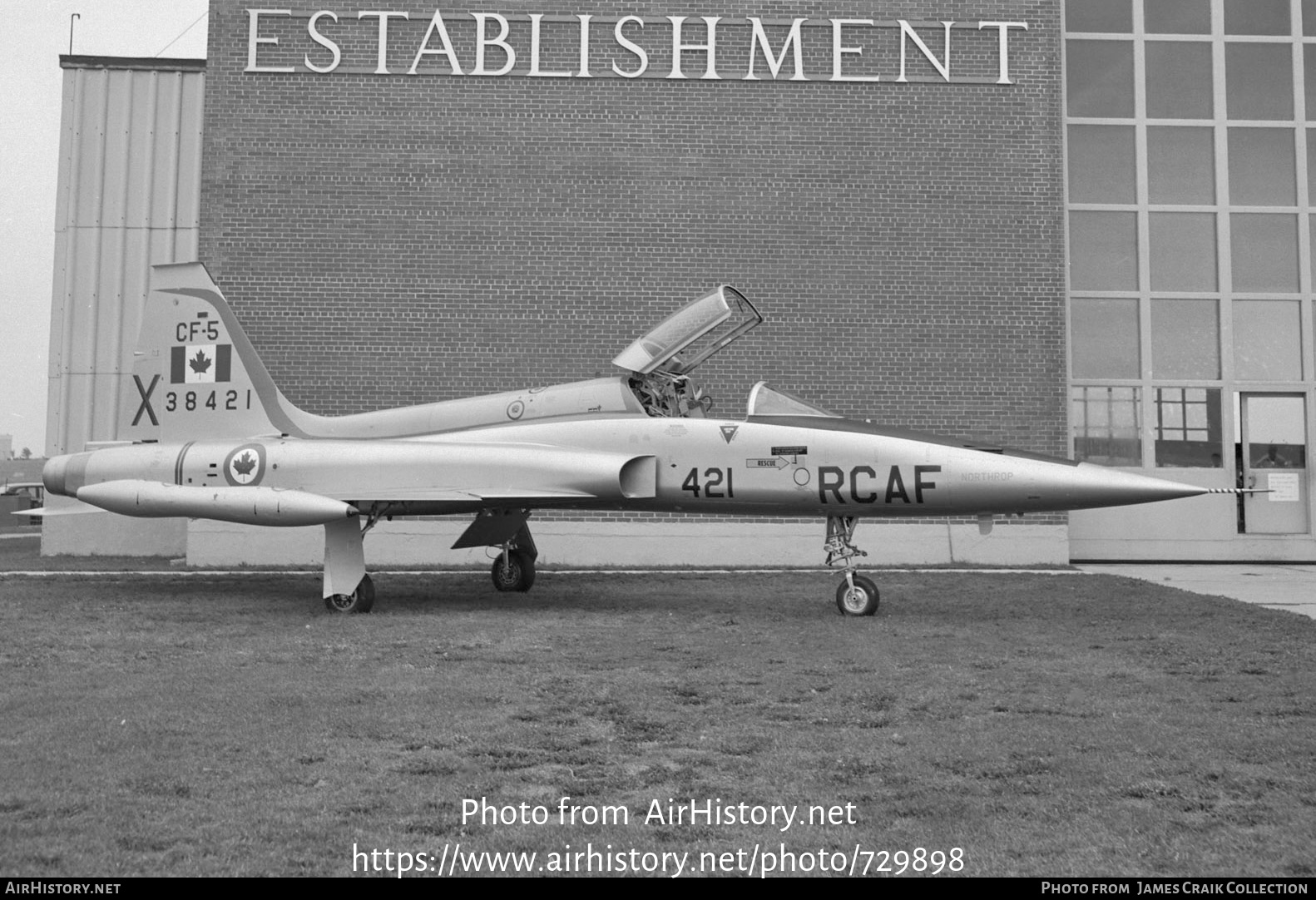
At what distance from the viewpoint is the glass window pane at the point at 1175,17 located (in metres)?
16.4

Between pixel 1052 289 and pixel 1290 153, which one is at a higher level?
pixel 1290 153

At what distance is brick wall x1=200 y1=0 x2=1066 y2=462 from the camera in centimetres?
1442

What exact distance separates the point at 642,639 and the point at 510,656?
1.13 metres

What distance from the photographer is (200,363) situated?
11.3m

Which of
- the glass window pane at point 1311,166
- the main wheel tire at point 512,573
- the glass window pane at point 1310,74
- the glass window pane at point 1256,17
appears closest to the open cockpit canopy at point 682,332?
the main wheel tire at point 512,573

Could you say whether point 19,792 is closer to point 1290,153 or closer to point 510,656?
point 510,656

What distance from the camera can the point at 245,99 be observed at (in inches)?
577

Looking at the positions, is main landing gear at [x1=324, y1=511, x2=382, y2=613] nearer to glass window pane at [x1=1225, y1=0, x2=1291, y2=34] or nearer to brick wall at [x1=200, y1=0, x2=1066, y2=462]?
brick wall at [x1=200, y1=0, x2=1066, y2=462]

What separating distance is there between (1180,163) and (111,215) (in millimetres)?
16682

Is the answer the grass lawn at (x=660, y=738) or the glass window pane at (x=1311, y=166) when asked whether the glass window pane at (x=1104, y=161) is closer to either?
the glass window pane at (x=1311, y=166)

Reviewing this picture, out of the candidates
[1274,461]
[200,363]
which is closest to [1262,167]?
[1274,461]

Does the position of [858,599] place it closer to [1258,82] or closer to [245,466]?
[245,466]

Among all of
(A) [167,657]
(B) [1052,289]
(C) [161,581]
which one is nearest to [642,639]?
(A) [167,657]

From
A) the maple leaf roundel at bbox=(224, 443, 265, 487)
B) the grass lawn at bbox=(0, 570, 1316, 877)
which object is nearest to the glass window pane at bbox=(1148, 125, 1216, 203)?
the grass lawn at bbox=(0, 570, 1316, 877)
